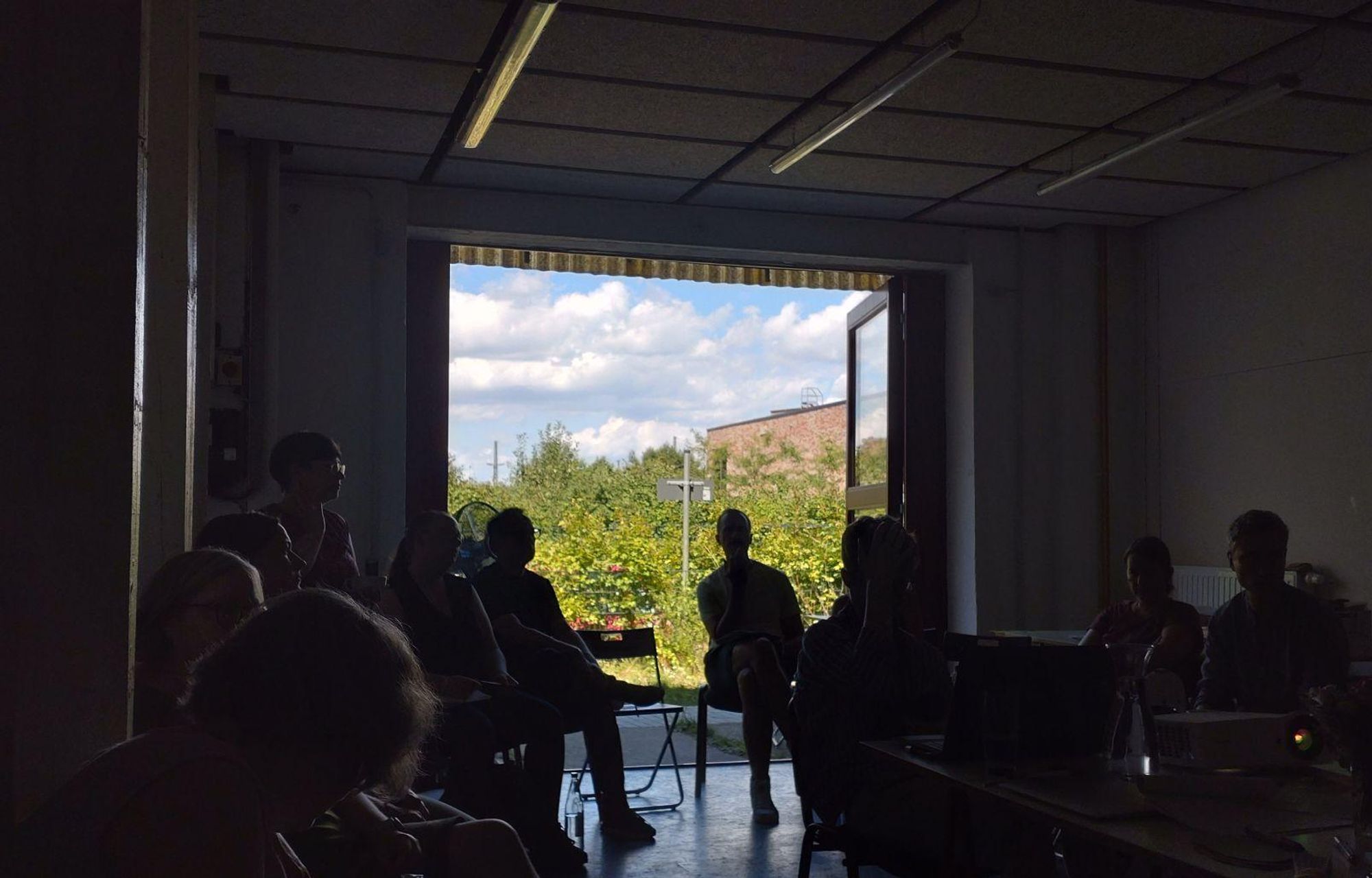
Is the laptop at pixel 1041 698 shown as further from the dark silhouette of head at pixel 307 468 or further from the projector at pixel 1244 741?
the dark silhouette of head at pixel 307 468

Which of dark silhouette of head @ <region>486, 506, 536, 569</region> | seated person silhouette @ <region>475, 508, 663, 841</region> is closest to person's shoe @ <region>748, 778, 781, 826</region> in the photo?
seated person silhouette @ <region>475, 508, 663, 841</region>

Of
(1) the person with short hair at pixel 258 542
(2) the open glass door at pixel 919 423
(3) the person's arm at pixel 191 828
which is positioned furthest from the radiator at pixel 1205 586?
(3) the person's arm at pixel 191 828

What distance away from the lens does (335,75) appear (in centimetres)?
473

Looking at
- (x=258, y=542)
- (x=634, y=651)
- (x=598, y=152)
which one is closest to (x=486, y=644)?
(x=634, y=651)

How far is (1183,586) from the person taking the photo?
6.71m

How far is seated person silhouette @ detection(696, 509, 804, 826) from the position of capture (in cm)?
560

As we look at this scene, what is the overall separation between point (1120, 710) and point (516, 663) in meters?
3.11

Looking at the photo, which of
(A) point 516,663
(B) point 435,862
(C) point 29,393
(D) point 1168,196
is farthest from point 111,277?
(D) point 1168,196

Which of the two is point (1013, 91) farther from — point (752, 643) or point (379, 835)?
point (379, 835)

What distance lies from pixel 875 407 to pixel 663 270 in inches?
65.8

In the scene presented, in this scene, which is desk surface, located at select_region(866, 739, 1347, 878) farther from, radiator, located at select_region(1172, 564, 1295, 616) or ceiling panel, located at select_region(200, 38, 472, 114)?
radiator, located at select_region(1172, 564, 1295, 616)

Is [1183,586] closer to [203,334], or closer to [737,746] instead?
[737,746]

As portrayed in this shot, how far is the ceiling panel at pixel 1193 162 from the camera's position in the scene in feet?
18.5

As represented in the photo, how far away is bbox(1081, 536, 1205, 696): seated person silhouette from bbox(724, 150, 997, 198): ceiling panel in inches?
89.0
